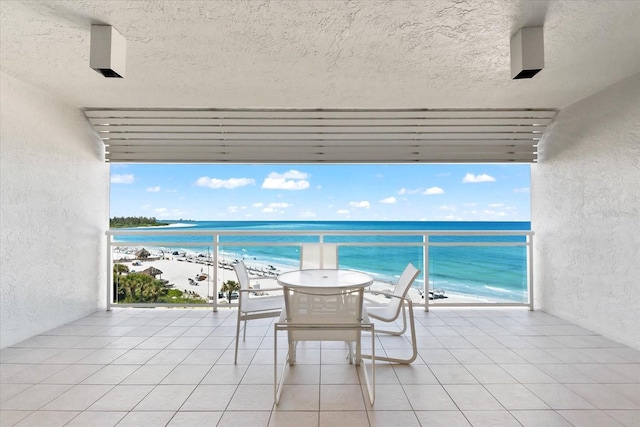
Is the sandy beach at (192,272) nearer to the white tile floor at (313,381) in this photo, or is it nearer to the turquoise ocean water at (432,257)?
the turquoise ocean water at (432,257)

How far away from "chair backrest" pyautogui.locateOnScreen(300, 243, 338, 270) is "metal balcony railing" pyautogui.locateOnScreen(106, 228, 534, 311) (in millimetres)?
679

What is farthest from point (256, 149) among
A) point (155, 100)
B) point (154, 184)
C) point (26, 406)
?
point (154, 184)

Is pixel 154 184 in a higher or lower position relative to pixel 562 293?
higher

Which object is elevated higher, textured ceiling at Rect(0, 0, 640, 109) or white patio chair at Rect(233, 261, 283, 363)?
textured ceiling at Rect(0, 0, 640, 109)

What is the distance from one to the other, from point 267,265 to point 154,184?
530 inches

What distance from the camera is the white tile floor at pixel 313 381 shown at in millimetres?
2123

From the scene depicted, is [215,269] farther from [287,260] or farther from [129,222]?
[129,222]

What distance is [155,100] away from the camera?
3.90m

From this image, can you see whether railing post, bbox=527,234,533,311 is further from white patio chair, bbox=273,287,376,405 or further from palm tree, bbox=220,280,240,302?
palm tree, bbox=220,280,240,302

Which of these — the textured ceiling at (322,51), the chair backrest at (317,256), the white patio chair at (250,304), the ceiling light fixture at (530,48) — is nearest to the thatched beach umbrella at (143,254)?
the textured ceiling at (322,51)

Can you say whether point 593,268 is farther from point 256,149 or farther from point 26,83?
point 26,83

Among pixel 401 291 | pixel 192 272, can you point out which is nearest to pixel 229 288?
pixel 192 272

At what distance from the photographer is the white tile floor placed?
6.97 ft

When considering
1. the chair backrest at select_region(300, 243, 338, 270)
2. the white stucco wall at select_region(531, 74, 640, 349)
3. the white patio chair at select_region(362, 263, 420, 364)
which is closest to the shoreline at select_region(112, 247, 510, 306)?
the white stucco wall at select_region(531, 74, 640, 349)
